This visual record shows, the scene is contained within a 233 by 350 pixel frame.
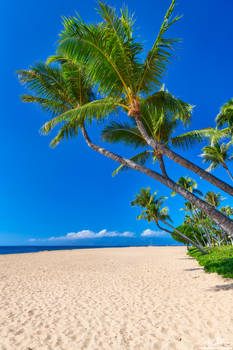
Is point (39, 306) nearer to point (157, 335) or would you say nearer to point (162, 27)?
point (157, 335)

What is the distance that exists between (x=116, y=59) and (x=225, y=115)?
37.8 ft

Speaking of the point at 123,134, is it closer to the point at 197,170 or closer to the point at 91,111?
the point at 91,111

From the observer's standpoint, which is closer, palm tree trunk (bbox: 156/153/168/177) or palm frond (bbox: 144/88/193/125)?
palm tree trunk (bbox: 156/153/168/177)

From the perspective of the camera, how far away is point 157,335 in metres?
3.57

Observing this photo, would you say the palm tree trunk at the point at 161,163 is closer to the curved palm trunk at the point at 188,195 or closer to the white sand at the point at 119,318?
the curved palm trunk at the point at 188,195

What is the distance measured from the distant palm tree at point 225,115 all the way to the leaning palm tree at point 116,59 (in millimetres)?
8681

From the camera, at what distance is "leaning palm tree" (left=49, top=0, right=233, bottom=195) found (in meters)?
4.33

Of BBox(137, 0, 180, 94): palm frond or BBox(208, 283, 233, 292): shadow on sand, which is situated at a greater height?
BBox(137, 0, 180, 94): palm frond

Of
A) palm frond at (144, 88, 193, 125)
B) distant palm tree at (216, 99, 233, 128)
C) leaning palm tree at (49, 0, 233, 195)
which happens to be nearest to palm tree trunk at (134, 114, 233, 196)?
leaning palm tree at (49, 0, 233, 195)

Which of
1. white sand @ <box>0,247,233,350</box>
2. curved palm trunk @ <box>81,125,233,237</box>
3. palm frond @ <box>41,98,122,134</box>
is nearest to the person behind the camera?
white sand @ <box>0,247,233,350</box>

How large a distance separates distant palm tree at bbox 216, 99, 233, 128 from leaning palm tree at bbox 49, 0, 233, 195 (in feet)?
28.5

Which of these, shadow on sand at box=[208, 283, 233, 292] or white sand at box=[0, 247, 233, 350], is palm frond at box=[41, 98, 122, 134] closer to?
white sand at box=[0, 247, 233, 350]

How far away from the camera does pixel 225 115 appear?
13172 millimetres

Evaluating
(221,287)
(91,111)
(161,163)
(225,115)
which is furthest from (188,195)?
(225,115)
